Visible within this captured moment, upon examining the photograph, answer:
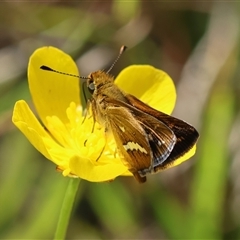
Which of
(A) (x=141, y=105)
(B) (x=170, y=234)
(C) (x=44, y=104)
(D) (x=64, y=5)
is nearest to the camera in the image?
(A) (x=141, y=105)

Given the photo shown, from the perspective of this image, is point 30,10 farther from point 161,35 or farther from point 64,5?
point 161,35

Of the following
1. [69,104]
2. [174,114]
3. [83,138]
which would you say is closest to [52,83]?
[69,104]

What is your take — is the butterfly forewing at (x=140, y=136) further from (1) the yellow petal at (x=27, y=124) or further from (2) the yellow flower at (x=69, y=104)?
(1) the yellow petal at (x=27, y=124)

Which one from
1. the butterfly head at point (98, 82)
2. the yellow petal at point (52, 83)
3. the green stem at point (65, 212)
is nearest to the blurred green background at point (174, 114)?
the yellow petal at point (52, 83)

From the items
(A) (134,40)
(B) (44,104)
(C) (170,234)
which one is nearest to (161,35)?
(A) (134,40)

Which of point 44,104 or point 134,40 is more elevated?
point 134,40

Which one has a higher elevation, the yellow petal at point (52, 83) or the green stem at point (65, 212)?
the yellow petal at point (52, 83)

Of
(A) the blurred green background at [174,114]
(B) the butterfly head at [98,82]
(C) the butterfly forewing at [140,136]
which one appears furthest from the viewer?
(A) the blurred green background at [174,114]
